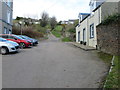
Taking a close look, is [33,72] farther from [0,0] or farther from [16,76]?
[0,0]

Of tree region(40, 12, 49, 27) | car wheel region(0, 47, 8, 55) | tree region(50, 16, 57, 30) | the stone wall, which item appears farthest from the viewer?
tree region(50, 16, 57, 30)

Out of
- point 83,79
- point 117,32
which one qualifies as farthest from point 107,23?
point 83,79

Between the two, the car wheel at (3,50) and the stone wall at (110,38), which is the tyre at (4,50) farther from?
the stone wall at (110,38)

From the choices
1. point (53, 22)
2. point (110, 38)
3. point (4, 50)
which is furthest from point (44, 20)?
point (110, 38)

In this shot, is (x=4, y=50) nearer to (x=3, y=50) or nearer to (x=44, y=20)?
(x=3, y=50)

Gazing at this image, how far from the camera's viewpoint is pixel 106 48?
13594mm

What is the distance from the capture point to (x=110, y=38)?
42.0 feet

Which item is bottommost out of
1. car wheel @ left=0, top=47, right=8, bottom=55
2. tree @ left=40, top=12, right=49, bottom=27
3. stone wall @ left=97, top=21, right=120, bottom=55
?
car wheel @ left=0, top=47, right=8, bottom=55

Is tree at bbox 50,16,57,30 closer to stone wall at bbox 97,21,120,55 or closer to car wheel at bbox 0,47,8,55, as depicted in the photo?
stone wall at bbox 97,21,120,55

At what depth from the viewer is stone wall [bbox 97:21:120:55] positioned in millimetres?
11781

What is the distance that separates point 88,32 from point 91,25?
4.91 feet

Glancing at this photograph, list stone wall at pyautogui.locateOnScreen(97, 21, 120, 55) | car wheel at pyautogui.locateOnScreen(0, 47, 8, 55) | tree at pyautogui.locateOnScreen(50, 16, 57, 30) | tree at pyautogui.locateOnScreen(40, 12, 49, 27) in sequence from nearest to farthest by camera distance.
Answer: stone wall at pyautogui.locateOnScreen(97, 21, 120, 55) → car wheel at pyautogui.locateOnScreen(0, 47, 8, 55) → tree at pyautogui.locateOnScreen(40, 12, 49, 27) → tree at pyautogui.locateOnScreen(50, 16, 57, 30)

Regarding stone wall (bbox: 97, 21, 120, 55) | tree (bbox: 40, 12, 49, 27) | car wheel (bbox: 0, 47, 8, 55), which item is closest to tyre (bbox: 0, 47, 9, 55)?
car wheel (bbox: 0, 47, 8, 55)

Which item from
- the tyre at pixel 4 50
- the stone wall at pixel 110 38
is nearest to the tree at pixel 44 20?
the stone wall at pixel 110 38
